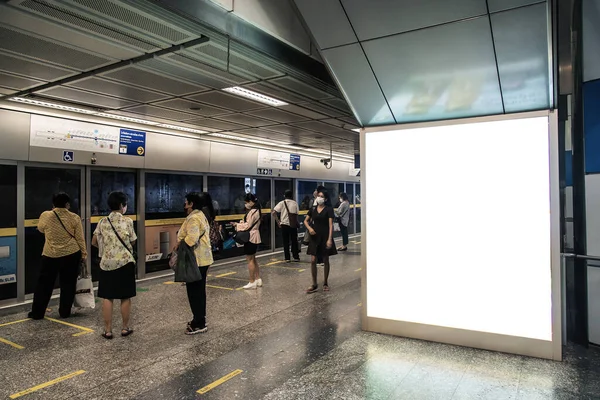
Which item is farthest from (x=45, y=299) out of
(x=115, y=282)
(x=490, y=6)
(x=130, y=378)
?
(x=490, y=6)

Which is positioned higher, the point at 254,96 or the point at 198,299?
the point at 254,96

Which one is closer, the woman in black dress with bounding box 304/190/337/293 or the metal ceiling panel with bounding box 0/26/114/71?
the metal ceiling panel with bounding box 0/26/114/71

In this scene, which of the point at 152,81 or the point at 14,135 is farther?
the point at 14,135

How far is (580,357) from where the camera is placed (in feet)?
12.5

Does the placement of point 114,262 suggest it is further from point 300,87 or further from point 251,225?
point 300,87

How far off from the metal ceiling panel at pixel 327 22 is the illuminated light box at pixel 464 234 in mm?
1182

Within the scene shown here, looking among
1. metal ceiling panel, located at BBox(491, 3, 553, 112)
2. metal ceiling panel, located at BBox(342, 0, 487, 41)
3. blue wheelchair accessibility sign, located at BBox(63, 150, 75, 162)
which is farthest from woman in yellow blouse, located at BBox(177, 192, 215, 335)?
metal ceiling panel, located at BBox(491, 3, 553, 112)

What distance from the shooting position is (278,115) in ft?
22.9

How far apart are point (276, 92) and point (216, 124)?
2.64m

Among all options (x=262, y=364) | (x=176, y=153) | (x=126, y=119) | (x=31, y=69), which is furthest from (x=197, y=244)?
(x=176, y=153)

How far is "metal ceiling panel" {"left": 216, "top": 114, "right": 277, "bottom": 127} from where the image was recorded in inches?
276

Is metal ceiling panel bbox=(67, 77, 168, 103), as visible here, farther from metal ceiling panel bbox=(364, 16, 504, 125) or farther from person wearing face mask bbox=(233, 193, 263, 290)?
metal ceiling panel bbox=(364, 16, 504, 125)

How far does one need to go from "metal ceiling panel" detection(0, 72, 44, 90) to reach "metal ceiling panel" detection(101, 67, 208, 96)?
3.18 feet

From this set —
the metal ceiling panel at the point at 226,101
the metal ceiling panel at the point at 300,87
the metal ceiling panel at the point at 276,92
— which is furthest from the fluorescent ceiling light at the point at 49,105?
the metal ceiling panel at the point at 300,87
